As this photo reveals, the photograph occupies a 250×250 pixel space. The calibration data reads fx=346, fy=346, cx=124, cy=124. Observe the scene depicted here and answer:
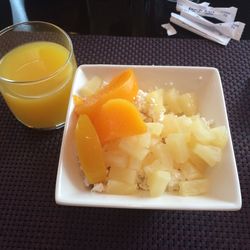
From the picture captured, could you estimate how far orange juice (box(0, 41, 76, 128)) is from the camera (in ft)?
2.70

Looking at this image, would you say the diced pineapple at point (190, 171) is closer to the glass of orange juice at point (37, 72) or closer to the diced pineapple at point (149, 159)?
the diced pineapple at point (149, 159)

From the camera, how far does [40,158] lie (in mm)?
876

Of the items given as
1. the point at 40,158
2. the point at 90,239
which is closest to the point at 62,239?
the point at 90,239

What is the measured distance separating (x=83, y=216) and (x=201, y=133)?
32cm

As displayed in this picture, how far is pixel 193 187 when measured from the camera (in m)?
0.71

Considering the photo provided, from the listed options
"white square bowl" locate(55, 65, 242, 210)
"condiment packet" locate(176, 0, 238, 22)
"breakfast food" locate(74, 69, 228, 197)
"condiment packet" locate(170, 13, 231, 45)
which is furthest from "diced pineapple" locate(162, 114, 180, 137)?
"condiment packet" locate(176, 0, 238, 22)

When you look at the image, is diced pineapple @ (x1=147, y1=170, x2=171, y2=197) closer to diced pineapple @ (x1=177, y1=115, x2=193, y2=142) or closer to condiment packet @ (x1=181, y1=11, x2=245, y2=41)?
diced pineapple @ (x1=177, y1=115, x2=193, y2=142)

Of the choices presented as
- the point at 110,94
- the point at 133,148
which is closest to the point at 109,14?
the point at 110,94

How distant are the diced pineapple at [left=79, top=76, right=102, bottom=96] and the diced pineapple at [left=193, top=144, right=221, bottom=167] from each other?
0.30 meters

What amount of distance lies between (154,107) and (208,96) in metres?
0.16

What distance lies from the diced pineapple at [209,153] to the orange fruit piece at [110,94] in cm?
19

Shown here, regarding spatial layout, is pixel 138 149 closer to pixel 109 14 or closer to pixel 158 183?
pixel 158 183

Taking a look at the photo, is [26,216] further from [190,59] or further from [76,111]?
[190,59]

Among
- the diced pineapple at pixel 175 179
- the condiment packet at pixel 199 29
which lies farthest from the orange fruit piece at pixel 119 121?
the condiment packet at pixel 199 29
